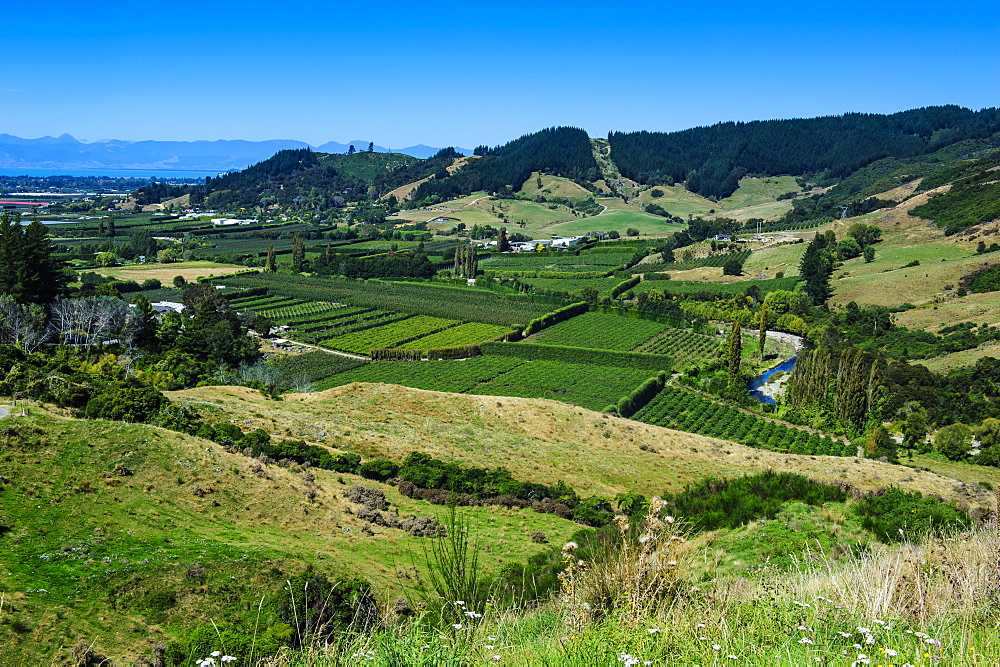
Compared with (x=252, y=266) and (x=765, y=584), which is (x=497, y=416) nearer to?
(x=765, y=584)

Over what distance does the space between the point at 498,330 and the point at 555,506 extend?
5696 centimetres

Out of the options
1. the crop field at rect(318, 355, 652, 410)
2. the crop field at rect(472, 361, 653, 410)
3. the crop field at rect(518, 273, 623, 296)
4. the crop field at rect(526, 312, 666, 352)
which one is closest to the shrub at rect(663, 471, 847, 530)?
the crop field at rect(472, 361, 653, 410)

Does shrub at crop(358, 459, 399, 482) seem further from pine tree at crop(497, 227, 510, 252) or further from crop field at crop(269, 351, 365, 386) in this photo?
pine tree at crop(497, 227, 510, 252)

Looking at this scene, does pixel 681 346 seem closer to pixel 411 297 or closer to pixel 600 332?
pixel 600 332

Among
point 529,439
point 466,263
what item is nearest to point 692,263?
point 466,263

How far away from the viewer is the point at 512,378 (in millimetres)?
66062

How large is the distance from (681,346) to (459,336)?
24033 millimetres

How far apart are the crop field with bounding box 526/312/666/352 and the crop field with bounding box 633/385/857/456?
60.4 feet

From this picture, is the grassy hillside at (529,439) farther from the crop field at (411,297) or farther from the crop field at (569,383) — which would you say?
the crop field at (411,297)

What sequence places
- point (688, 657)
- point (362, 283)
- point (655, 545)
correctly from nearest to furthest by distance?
point (688, 657), point (655, 545), point (362, 283)

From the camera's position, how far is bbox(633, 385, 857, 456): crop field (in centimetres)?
4874

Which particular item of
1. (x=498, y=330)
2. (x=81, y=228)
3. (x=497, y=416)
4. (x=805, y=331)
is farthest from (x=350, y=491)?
(x=81, y=228)

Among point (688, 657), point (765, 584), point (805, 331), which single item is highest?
point (688, 657)

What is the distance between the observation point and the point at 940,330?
259ft
